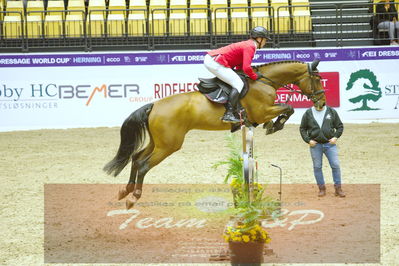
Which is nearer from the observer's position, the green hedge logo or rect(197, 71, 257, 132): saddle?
rect(197, 71, 257, 132): saddle

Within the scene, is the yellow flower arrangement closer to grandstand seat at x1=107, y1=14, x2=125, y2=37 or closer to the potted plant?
the potted plant

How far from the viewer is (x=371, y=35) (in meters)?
20.6

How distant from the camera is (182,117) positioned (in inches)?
390

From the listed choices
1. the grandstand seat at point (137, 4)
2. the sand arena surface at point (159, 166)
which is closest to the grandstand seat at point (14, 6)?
the grandstand seat at point (137, 4)

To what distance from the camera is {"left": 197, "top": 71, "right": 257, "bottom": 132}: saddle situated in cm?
986

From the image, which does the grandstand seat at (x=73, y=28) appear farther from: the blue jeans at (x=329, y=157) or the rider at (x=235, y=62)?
the blue jeans at (x=329, y=157)

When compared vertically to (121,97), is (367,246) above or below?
below

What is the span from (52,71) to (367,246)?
1324 cm

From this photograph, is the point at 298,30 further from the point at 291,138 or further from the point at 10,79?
the point at 10,79

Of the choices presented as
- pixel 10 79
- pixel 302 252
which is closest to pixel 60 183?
pixel 302 252

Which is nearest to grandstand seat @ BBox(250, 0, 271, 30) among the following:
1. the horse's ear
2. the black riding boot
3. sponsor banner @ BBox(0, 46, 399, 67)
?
sponsor banner @ BBox(0, 46, 399, 67)

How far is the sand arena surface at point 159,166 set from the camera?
29.0 feet

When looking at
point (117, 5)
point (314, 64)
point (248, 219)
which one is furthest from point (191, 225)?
point (117, 5)

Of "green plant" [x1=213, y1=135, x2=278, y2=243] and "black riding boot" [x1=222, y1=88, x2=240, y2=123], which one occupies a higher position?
"black riding boot" [x1=222, y1=88, x2=240, y2=123]
